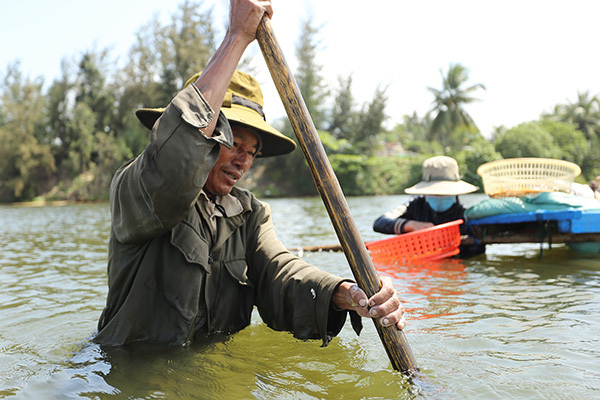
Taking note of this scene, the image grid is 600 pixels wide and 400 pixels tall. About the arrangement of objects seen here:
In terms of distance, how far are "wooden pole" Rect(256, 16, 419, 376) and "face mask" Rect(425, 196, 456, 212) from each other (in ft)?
13.2

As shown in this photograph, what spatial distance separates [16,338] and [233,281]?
72.2 inches

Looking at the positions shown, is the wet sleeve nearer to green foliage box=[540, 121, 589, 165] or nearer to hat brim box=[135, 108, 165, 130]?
hat brim box=[135, 108, 165, 130]

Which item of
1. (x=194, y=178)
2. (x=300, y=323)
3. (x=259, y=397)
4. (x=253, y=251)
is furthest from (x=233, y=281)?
(x=194, y=178)

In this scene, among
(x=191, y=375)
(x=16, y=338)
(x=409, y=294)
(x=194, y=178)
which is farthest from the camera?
(x=409, y=294)

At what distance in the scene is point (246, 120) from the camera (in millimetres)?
2137

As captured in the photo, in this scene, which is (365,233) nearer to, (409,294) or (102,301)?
(409,294)

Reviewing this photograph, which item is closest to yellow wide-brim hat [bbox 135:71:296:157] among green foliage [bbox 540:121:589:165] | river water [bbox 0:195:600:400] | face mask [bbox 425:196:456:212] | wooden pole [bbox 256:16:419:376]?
wooden pole [bbox 256:16:419:376]

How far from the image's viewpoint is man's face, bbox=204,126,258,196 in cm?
225

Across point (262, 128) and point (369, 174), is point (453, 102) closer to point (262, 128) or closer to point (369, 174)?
point (369, 174)

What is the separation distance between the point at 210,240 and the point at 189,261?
A: 0.73 feet

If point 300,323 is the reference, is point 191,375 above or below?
below

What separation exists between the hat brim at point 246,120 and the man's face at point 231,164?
0.08 m

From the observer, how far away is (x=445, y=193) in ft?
17.6

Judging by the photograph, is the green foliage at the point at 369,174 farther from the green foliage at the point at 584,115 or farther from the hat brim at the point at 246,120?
the hat brim at the point at 246,120
